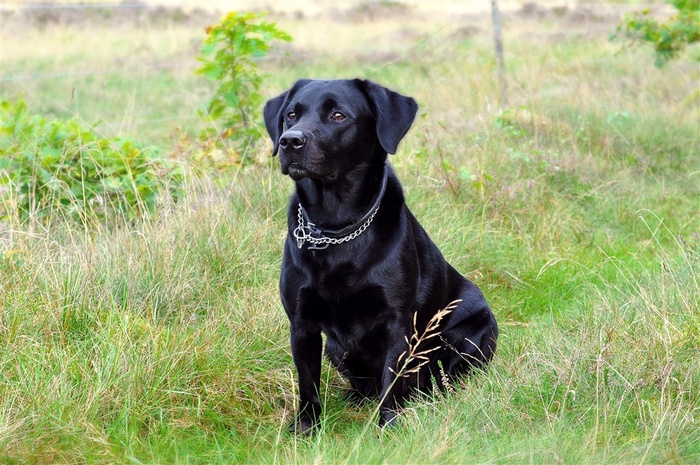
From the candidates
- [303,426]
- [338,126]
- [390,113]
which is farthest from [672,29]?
[303,426]

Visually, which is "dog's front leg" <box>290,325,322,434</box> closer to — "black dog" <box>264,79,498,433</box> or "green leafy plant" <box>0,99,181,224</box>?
"black dog" <box>264,79,498,433</box>

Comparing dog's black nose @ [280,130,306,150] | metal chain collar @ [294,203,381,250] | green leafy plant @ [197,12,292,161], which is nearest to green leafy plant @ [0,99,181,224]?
green leafy plant @ [197,12,292,161]

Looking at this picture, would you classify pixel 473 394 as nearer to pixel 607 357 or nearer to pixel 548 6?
pixel 607 357

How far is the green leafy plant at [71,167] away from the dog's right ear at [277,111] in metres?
1.28

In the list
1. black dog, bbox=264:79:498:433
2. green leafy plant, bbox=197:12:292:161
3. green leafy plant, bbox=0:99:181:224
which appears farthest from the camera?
green leafy plant, bbox=197:12:292:161

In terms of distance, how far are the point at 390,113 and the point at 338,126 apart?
23 cm

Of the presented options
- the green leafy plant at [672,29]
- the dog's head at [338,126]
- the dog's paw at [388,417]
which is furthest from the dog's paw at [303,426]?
the green leafy plant at [672,29]

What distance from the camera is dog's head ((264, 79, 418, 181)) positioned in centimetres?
313

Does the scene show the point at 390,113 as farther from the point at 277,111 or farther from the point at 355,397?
the point at 355,397

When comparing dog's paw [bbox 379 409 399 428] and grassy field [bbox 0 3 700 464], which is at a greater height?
grassy field [bbox 0 3 700 464]

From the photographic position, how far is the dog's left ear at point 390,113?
3.28m

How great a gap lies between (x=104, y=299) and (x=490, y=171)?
3.01m

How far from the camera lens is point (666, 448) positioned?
2.56 metres

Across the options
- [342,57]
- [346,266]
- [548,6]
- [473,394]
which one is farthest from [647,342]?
[548,6]
